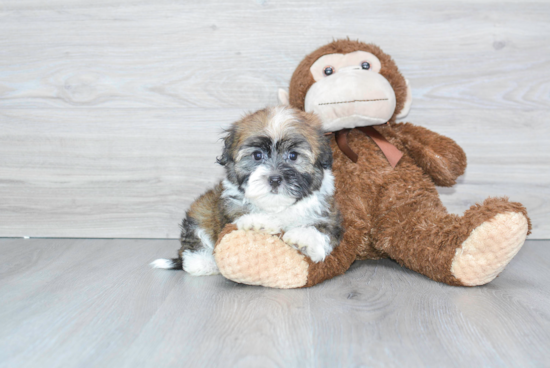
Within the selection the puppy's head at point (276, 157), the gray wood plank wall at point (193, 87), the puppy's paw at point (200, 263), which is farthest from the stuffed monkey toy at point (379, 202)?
the gray wood plank wall at point (193, 87)

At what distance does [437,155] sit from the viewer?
2.00 m

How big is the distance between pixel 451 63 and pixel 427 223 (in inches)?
45.9

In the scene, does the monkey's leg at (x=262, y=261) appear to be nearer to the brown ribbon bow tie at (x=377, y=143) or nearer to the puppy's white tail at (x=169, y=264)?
the puppy's white tail at (x=169, y=264)

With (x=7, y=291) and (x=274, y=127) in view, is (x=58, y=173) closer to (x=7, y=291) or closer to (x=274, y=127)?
(x=7, y=291)

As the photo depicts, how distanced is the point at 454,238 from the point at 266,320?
2.56 feet

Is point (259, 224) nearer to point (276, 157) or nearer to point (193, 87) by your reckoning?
point (276, 157)

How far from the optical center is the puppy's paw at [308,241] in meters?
1.67

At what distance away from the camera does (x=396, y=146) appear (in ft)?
7.04

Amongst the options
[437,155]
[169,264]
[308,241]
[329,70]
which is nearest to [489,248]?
[437,155]

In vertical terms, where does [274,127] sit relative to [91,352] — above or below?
above

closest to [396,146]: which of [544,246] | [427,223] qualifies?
[427,223]

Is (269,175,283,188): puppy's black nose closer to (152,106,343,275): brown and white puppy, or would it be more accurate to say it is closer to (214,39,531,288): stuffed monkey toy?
(152,106,343,275): brown and white puppy

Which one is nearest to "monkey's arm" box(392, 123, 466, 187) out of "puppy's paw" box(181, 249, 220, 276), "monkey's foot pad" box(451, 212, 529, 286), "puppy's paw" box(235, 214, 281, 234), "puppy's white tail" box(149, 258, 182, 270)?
"monkey's foot pad" box(451, 212, 529, 286)

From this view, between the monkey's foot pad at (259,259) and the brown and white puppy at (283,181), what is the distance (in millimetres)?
41
